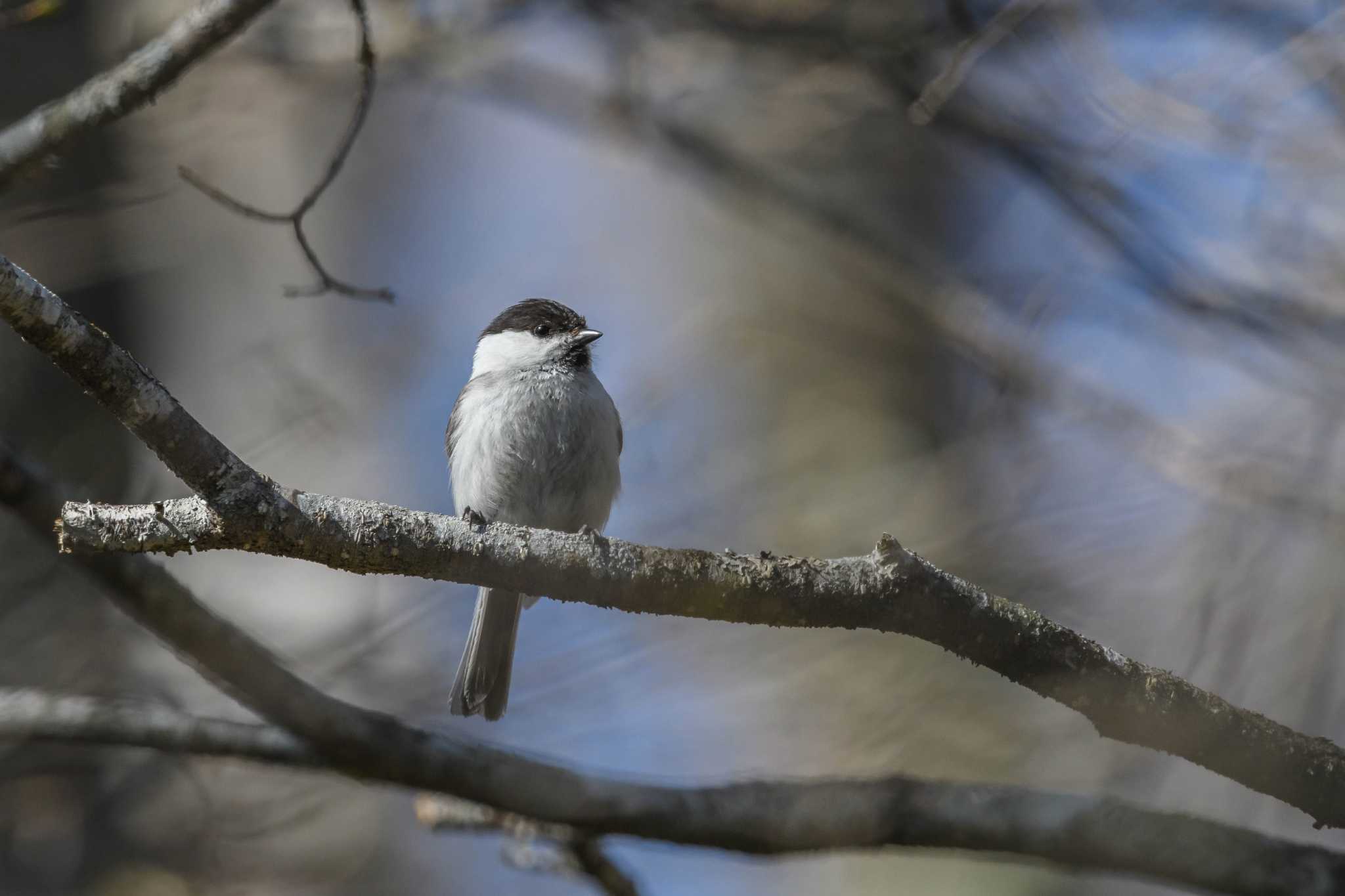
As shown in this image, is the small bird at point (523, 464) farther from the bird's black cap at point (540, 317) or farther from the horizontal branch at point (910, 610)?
the horizontal branch at point (910, 610)

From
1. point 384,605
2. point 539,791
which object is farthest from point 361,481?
point 539,791

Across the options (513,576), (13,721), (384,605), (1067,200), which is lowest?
(13,721)

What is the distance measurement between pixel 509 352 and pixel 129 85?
83.9 inches

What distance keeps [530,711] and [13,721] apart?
1937mm

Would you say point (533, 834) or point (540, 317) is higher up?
point (540, 317)

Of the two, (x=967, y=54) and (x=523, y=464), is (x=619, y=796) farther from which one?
(x=967, y=54)

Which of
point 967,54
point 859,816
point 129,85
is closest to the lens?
point 859,816

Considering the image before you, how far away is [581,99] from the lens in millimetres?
6121

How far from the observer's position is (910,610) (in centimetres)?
255

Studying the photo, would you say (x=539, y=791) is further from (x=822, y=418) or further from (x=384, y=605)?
(x=822, y=418)

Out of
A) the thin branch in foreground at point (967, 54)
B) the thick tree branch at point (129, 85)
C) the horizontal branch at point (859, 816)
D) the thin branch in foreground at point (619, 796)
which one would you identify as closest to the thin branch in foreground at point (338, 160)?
the thick tree branch at point (129, 85)

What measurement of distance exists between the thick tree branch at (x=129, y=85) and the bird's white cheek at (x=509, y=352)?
75.5 inches

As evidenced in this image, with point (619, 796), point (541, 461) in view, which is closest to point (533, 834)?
point (619, 796)

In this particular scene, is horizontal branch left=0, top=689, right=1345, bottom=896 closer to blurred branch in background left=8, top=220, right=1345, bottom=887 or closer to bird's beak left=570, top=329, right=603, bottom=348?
blurred branch in background left=8, top=220, right=1345, bottom=887
